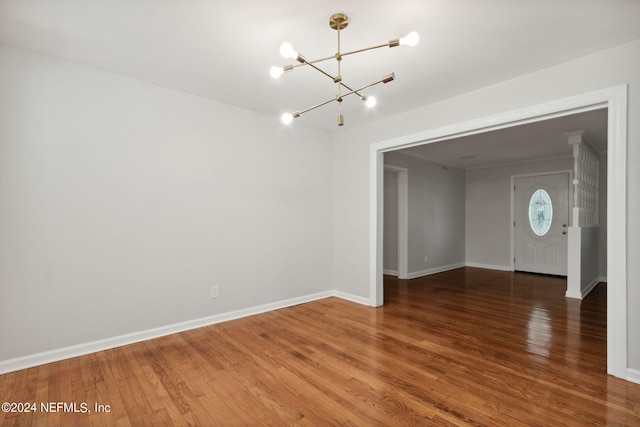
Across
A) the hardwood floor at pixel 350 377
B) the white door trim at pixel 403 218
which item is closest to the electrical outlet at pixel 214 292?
the hardwood floor at pixel 350 377

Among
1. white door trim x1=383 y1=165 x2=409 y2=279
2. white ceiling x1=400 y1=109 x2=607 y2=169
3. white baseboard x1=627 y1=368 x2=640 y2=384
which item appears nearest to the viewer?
white baseboard x1=627 y1=368 x2=640 y2=384

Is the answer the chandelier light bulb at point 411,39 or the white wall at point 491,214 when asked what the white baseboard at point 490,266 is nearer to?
the white wall at point 491,214

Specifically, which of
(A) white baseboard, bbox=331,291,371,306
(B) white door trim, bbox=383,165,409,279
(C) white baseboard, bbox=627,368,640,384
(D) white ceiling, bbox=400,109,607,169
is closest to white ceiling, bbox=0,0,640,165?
(D) white ceiling, bbox=400,109,607,169

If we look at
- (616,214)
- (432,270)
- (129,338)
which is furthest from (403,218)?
(129,338)

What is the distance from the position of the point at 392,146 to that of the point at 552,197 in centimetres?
474

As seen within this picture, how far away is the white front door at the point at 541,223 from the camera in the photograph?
643 centimetres

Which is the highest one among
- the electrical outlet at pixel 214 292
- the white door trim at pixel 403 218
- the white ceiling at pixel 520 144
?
the white ceiling at pixel 520 144

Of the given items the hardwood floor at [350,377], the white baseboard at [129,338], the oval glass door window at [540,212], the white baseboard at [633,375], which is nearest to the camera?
the hardwood floor at [350,377]

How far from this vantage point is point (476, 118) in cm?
323

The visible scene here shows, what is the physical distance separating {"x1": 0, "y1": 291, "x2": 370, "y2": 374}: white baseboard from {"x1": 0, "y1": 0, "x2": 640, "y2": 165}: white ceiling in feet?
8.23

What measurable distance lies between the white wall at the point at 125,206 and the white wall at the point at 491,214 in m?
5.34

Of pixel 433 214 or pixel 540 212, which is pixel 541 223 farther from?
pixel 433 214

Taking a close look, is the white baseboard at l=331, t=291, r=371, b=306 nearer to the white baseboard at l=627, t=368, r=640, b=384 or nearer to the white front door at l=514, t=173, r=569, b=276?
the white baseboard at l=627, t=368, r=640, b=384

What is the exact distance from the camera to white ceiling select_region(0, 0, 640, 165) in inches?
79.5
